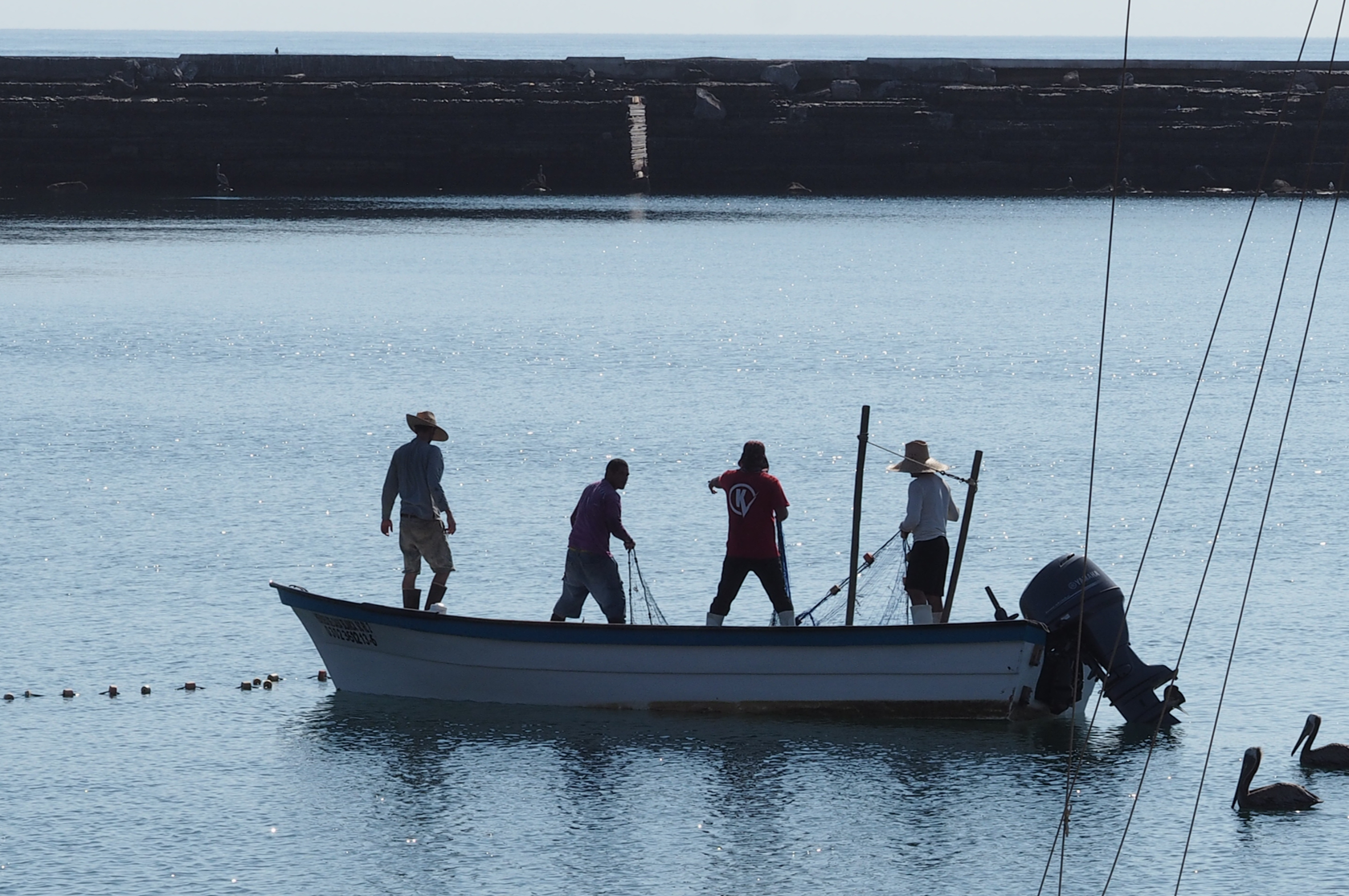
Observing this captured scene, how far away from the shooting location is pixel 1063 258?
58656 mm

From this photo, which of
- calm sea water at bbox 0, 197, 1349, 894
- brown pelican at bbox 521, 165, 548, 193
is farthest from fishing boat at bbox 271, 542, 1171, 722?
brown pelican at bbox 521, 165, 548, 193

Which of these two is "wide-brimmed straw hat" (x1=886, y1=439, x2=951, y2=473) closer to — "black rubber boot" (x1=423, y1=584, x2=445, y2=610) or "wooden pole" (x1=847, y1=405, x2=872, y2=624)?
"wooden pole" (x1=847, y1=405, x2=872, y2=624)

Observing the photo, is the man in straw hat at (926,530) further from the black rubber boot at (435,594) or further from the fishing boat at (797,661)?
the black rubber boot at (435,594)

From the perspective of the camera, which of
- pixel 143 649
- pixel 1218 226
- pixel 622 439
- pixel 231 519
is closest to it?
pixel 143 649

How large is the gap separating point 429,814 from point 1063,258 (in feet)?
157

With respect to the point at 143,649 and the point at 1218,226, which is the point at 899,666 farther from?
the point at 1218,226

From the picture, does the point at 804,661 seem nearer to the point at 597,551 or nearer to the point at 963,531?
the point at 597,551

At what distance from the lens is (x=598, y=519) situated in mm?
14844

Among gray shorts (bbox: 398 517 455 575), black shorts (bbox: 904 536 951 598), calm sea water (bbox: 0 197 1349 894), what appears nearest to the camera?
calm sea water (bbox: 0 197 1349 894)

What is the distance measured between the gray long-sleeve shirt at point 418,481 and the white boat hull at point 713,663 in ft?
3.28

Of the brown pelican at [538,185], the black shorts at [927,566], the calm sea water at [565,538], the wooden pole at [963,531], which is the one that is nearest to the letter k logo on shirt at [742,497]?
the black shorts at [927,566]

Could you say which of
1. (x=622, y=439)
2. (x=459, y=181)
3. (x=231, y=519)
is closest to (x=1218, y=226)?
(x=459, y=181)

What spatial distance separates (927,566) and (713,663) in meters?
1.80

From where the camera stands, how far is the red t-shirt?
1457 cm
